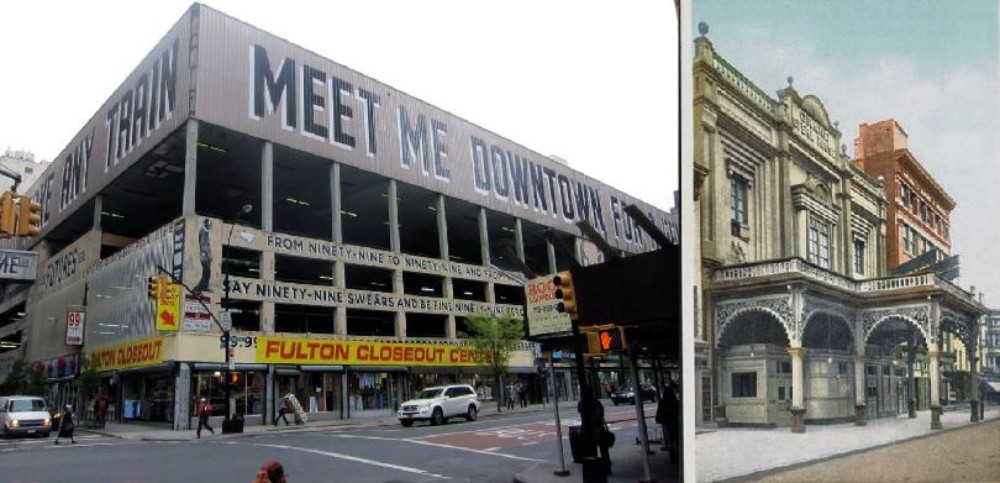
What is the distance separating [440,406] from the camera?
25328 millimetres

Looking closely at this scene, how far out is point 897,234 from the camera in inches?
244

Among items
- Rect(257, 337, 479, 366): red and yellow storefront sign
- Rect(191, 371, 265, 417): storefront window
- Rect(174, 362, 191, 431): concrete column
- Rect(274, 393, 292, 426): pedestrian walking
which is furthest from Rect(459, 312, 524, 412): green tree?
Rect(174, 362, 191, 431): concrete column

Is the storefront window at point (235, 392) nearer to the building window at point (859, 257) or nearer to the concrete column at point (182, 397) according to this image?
the concrete column at point (182, 397)

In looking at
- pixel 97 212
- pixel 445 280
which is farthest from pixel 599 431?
pixel 97 212

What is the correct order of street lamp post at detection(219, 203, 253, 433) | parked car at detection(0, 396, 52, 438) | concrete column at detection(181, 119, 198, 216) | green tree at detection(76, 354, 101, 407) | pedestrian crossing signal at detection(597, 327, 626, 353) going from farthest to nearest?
green tree at detection(76, 354, 101, 407)
concrete column at detection(181, 119, 198, 216)
street lamp post at detection(219, 203, 253, 433)
parked car at detection(0, 396, 52, 438)
pedestrian crossing signal at detection(597, 327, 626, 353)

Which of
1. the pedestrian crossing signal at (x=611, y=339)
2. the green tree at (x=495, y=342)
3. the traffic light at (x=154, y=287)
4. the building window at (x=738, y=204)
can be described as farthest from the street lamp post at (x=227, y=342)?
the building window at (x=738, y=204)

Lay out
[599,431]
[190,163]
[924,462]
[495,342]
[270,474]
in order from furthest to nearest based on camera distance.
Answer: [495,342]
[190,163]
[599,431]
[270,474]
[924,462]

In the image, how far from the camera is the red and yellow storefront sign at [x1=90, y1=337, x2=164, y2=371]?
99.7ft

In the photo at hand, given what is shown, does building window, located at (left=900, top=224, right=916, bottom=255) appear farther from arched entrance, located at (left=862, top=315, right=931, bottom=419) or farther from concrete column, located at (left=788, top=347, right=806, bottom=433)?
concrete column, located at (left=788, top=347, right=806, bottom=433)

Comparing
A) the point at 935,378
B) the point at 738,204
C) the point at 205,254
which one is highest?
the point at 205,254

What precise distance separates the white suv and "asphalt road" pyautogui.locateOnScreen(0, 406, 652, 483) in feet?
16.1

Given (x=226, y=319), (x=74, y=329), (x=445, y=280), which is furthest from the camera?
(x=445, y=280)

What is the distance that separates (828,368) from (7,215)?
44.5ft

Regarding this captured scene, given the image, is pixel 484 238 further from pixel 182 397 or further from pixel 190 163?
pixel 182 397
